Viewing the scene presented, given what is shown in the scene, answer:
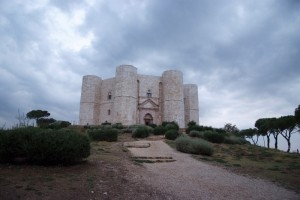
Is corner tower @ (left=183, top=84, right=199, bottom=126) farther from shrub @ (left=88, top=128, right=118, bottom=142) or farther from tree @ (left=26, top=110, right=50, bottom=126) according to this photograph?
shrub @ (left=88, top=128, right=118, bottom=142)

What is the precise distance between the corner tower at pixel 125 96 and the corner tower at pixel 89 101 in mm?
5450

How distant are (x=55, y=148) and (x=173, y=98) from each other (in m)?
35.2

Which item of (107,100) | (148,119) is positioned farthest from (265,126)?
(107,100)

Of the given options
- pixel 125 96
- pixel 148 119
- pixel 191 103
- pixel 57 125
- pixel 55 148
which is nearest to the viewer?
pixel 55 148

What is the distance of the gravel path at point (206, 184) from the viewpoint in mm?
7699

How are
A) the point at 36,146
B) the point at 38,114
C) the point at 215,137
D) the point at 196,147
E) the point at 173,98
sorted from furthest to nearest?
1. the point at 38,114
2. the point at 173,98
3. the point at 215,137
4. the point at 196,147
5. the point at 36,146

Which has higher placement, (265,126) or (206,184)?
(265,126)

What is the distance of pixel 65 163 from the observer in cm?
910

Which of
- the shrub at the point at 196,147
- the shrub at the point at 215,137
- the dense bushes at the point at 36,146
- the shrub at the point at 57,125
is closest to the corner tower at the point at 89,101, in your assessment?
the shrub at the point at 57,125

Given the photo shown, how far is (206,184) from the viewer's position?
8906 mm

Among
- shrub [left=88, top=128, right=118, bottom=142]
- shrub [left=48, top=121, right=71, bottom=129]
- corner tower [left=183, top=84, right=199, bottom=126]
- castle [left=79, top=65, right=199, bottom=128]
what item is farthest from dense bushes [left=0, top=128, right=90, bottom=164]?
corner tower [left=183, top=84, right=199, bottom=126]

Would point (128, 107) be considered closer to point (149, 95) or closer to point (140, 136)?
point (149, 95)

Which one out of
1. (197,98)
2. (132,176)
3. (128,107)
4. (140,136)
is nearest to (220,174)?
(132,176)

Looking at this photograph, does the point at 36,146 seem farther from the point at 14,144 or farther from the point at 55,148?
the point at 14,144
